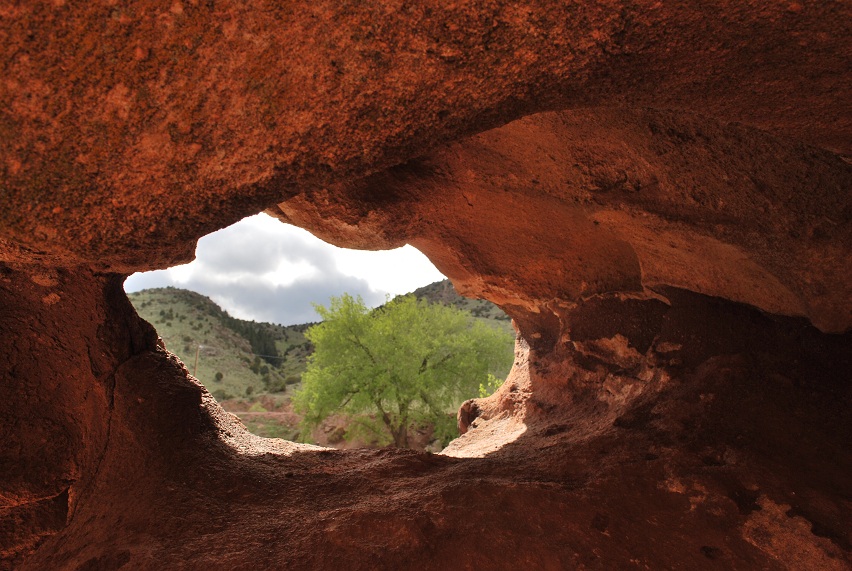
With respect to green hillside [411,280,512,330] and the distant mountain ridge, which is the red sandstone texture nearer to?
the distant mountain ridge

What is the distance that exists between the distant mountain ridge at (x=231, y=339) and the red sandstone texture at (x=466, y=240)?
17.4 m

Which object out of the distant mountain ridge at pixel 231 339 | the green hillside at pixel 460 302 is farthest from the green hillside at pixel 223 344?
the green hillside at pixel 460 302

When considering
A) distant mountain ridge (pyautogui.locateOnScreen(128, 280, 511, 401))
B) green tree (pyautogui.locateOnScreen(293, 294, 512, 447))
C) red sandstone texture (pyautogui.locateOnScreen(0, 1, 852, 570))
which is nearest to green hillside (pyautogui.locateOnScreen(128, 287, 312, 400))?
distant mountain ridge (pyautogui.locateOnScreen(128, 280, 511, 401))

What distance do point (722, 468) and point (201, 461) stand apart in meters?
3.07

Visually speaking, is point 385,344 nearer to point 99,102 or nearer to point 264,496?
point 264,496

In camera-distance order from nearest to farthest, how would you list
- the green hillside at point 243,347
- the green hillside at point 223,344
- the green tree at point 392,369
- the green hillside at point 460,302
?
the green tree at point 392,369
the green hillside at point 243,347
the green hillside at point 223,344
the green hillside at point 460,302

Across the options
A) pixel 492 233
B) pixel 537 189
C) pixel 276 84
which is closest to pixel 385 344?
pixel 492 233

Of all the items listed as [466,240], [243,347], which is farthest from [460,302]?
[466,240]

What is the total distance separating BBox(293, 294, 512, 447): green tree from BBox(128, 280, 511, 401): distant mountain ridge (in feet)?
19.5

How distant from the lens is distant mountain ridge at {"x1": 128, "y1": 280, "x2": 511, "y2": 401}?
75.6ft

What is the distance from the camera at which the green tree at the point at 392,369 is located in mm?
14078

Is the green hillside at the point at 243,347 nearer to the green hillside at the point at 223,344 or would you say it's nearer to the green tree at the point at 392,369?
the green hillside at the point at 223,344

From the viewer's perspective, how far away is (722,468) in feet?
9.12

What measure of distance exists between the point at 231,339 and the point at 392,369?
1535cm
